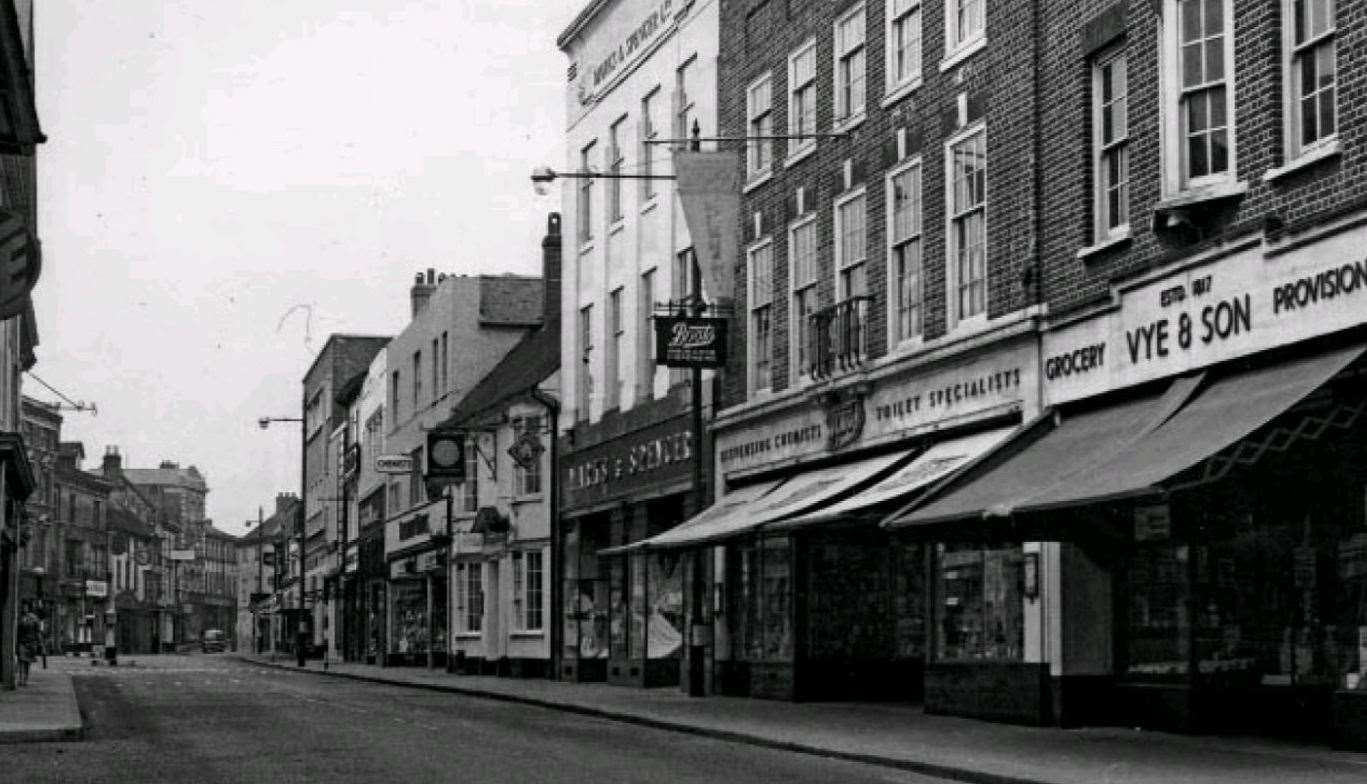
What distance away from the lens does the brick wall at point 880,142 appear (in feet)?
80.4

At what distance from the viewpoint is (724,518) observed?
98.1 ft

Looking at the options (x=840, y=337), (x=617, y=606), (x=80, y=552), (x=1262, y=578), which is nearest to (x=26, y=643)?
(x=617, y=606)

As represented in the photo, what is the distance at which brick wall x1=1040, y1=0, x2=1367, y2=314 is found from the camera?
18078mm

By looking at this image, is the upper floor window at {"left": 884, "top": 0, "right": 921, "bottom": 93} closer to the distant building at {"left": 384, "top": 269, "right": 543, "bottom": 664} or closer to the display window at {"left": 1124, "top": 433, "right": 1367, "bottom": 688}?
the display window at {"left": 1124, "top": 433, "right": 1367, "bottom": 688}

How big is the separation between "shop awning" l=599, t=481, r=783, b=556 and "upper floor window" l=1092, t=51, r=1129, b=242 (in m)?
6.40

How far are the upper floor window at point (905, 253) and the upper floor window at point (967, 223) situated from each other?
0.99 metres

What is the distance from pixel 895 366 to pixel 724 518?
4013 millimetres

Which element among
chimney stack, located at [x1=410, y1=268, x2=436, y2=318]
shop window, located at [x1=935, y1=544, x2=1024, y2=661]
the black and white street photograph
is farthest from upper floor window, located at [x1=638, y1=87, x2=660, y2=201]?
chimney stack, located at [x1=410, y1=268, x2=436, y2=318]

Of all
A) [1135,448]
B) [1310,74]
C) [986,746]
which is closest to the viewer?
[1310,74]

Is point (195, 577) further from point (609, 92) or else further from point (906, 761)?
point (906, 761)

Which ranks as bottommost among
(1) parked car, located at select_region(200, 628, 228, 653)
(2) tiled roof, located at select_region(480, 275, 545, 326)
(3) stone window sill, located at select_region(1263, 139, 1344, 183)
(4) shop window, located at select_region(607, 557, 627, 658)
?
(1) parked car, located at select_region(200, 628, 228, 653)

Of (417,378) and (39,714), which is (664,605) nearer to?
(39,714)

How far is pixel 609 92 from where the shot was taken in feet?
138

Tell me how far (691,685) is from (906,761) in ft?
50.4
